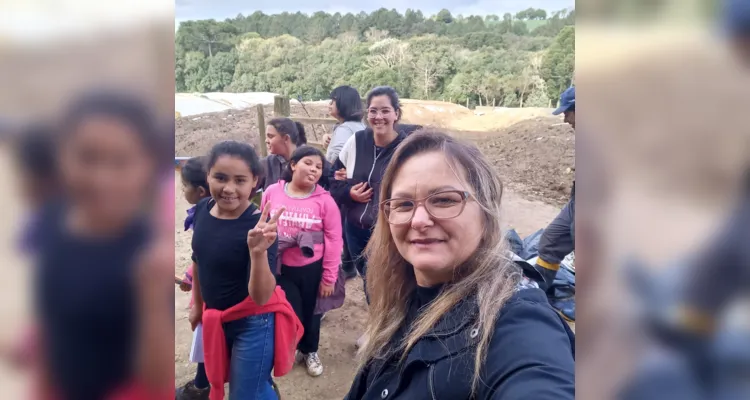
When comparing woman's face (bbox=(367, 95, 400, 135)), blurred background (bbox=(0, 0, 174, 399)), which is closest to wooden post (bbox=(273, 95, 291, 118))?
woman's face (bbox=(367, 95, 400, 135))

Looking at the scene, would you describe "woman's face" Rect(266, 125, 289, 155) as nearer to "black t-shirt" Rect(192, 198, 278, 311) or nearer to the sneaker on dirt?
"black t-shirt" Rect(192, 198, 278, 311)

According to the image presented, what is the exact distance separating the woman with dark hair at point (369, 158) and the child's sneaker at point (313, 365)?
0.63m

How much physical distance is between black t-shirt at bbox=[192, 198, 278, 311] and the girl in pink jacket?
513 millimetres

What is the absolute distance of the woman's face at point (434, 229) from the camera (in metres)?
0.93

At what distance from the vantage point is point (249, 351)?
1625 mm

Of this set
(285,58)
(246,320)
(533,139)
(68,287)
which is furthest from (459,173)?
(533,139)

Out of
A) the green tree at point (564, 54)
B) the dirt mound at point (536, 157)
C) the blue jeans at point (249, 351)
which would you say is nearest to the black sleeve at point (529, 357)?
the green tree at point (564, 54)

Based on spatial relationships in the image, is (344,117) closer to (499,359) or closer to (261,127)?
(499,359)

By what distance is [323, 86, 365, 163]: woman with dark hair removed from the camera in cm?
295

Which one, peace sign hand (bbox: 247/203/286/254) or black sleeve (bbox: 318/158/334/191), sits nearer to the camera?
peace sign hand (bbox: 247/203/286/254)

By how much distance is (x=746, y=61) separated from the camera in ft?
1.01

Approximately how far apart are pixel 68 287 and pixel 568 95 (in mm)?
2656

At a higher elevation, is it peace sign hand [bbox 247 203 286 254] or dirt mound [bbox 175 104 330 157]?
dirt mound [bbox 175 104 330 157]

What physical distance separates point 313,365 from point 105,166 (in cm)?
245
